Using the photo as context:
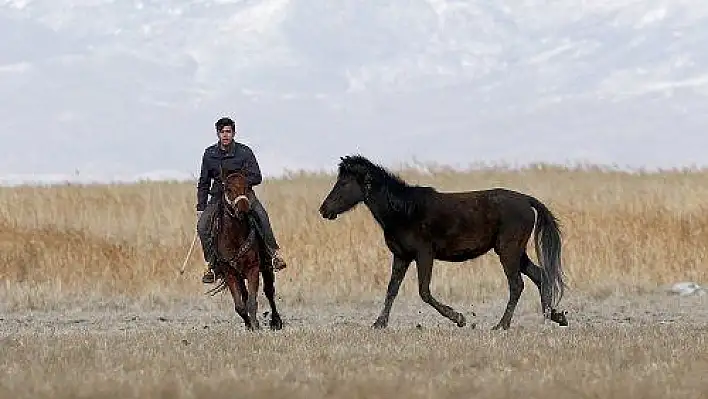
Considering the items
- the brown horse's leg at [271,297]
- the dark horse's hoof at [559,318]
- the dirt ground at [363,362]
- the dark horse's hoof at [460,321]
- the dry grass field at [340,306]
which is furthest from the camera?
the dark horse's hoof at [559,318]

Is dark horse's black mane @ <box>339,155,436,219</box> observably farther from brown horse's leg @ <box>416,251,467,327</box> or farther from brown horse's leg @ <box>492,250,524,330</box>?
brown horse's leg @ <box>492,250,524,330</box>

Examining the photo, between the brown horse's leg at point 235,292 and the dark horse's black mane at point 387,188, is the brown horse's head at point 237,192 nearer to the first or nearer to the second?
the brown horse's leg at point 235,292

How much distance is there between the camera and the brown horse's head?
12.5 metres

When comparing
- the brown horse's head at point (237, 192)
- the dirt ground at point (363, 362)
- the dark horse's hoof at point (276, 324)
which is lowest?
the dark horse's hoof at point (276, 324)

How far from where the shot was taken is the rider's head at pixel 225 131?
13.0m

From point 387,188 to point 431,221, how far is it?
562mm

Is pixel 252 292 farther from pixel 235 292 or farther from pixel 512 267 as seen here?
pixel 512 267

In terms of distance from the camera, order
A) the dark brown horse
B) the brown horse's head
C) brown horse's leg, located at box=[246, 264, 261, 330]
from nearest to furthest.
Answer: the brown horse's head, brown horse's leg, located at box=[246, 264, 261, 330], the dark brown horse

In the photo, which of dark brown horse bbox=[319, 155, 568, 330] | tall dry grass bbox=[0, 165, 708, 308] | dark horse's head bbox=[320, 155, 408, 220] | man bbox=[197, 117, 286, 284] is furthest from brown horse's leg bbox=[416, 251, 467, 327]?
tall dry grass bbox=[0, 165, 708, 308]

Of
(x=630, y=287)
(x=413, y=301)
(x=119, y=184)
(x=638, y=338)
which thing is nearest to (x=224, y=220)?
(x=638, y=338)

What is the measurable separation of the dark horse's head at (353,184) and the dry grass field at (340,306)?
4.25ft

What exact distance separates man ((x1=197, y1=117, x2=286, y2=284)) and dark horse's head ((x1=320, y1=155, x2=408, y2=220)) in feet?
2.63

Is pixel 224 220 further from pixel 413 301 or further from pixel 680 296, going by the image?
pixel 680 296

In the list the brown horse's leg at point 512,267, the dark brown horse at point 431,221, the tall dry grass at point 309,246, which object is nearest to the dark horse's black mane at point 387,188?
the dark brown horse at point 431,221
